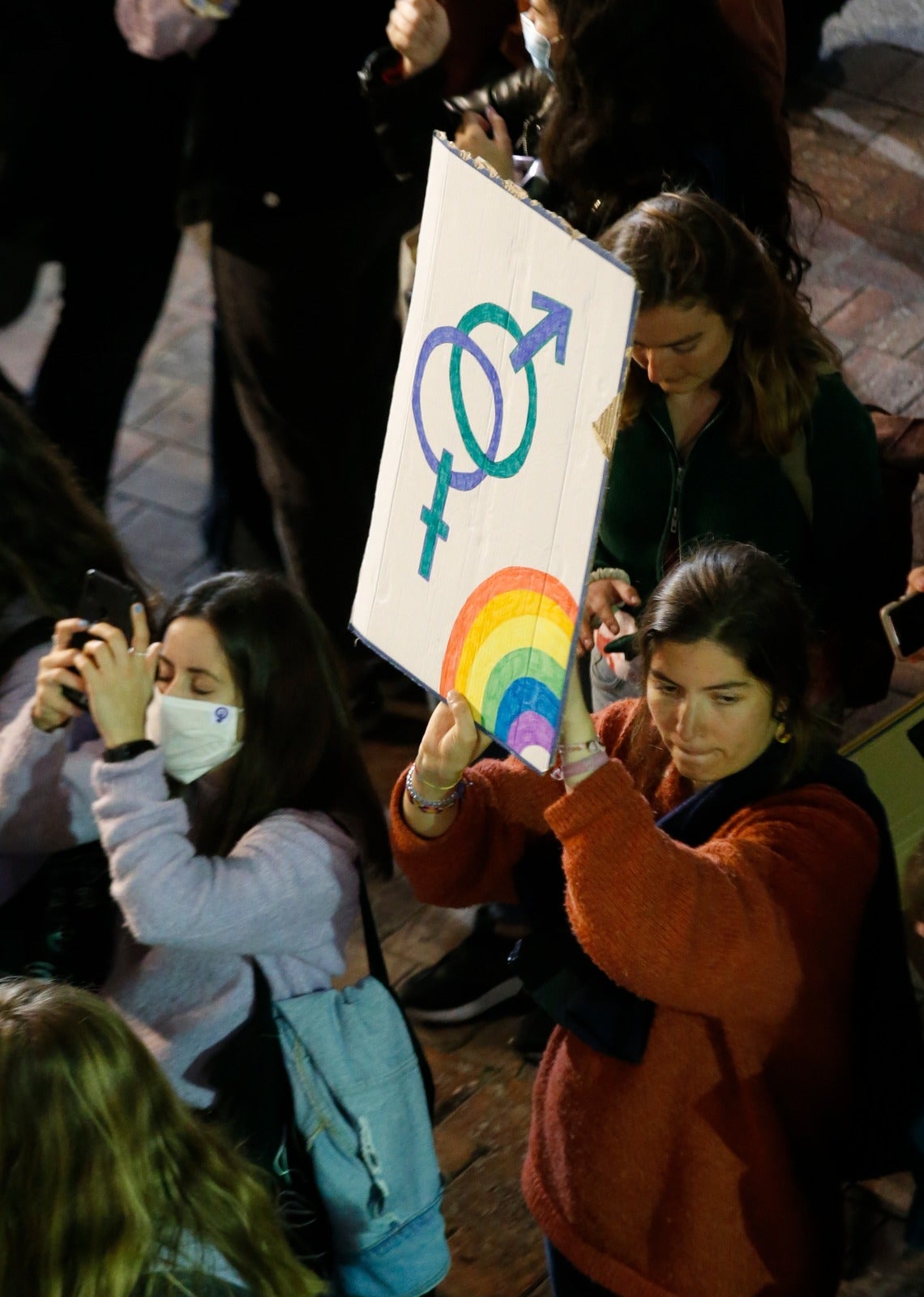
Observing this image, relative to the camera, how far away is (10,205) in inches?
156

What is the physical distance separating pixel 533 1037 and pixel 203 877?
49.5 inches

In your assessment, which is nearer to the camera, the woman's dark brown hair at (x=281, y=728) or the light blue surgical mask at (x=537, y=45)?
the woman's dark brown hair at (x=281, y=728)

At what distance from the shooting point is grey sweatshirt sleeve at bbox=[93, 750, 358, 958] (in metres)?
2.31

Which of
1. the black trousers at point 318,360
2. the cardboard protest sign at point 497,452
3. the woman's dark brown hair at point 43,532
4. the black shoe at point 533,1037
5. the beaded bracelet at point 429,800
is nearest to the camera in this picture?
the cardboard protest sign at point 497,452

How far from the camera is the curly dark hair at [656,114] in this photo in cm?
289

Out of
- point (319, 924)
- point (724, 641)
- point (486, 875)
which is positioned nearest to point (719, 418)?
point (724, 641)

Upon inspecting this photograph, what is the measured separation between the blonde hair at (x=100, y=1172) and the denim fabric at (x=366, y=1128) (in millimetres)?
453

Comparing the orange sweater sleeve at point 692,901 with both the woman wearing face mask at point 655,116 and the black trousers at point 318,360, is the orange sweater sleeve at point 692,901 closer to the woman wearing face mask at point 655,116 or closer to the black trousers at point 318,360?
the woman wearing face mask at point 655,116

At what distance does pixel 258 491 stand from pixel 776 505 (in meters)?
2.26

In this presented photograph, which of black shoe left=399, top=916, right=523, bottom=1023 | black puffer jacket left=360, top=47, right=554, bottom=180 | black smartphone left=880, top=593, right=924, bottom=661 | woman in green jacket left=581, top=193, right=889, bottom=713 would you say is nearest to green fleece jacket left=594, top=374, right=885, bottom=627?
woman in green jacket left=581, top=193, right=889, bottom=713

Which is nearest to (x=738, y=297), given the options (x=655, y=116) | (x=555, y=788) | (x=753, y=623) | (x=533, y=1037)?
(x=655, y=116)

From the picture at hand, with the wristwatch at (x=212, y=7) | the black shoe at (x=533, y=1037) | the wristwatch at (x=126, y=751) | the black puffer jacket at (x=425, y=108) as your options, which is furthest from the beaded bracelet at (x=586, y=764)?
the wristwatch at (x=212, y=7)

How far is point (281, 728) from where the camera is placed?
8.20 feet

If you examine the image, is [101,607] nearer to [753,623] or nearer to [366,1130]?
[366,1130]
